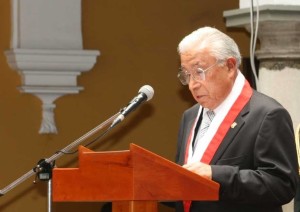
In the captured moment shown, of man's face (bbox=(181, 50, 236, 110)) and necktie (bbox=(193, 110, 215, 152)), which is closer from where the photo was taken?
man's face (bbox=(181, 50, 236, 110))

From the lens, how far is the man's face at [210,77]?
3719 mm

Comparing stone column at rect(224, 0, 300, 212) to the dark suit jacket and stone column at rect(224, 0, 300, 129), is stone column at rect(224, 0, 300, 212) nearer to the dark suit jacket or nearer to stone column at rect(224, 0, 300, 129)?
stone column at rect(224, 0, 300, 129)

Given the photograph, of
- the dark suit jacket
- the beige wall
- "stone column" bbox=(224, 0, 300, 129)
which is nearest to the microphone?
the dark suit jacket

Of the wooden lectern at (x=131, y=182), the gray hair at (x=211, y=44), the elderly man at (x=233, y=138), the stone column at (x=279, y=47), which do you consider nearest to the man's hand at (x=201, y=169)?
the elderly man at (x=233, y=138)

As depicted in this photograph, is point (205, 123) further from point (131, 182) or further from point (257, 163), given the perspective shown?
point (131, 182)

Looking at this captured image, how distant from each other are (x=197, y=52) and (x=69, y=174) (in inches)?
27.2

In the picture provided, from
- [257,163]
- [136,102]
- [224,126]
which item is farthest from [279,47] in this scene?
[257,163]

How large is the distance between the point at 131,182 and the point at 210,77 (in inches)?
24.9

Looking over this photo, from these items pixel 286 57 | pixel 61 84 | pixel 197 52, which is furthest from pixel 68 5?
pixel 197 52

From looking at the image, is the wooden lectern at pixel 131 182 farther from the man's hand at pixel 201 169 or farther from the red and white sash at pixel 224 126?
the red and white sash at pixel 224 126

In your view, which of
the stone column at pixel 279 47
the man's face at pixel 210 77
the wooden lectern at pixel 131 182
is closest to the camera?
the wooden lectern at pixel 131 182

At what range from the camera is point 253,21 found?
17.2 ft

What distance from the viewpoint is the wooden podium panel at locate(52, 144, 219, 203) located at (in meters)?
3.28

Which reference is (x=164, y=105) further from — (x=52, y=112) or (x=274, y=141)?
(x=274, y=141)
